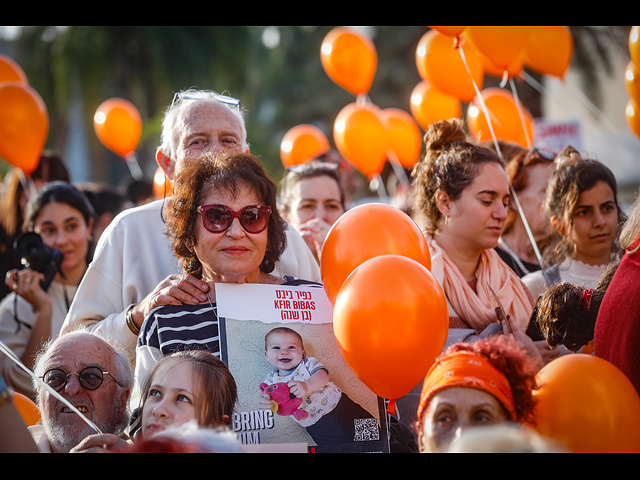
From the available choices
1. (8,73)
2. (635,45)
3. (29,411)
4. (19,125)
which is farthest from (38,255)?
(635,45)

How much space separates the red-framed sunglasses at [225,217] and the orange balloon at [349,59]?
4425mm

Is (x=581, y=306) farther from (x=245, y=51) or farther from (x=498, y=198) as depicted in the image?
(x=245, y=51)

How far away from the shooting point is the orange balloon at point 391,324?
2.45 meters

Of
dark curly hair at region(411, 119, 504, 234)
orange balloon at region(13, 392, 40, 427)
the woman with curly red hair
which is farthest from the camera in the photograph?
dark curly hair at region(411, 119, 504, 234)

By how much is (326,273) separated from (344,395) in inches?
20.0

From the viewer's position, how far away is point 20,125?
18.5 feet

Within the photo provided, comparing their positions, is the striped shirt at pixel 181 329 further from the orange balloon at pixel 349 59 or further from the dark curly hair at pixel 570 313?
the orange balloon at pixel 349 59

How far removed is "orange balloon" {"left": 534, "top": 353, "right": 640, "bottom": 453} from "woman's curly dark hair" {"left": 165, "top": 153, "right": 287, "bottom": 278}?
1291 mm

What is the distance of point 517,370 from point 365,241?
33.1 inches

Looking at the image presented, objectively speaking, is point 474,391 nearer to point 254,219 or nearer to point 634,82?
point 254,219

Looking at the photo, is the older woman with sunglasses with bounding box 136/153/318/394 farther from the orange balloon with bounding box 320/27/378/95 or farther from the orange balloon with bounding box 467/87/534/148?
the orange balloon with bounding box 320/27/378/95

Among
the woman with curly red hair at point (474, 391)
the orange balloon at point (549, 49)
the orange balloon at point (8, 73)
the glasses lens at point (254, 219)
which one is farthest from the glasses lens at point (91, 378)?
the orange balloon at point (8, 73)

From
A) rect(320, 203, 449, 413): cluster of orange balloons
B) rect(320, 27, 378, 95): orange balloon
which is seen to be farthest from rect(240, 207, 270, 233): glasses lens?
rect(320, 27, 378, 95): orange balloon

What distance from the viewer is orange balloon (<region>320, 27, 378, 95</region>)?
7.08 m
